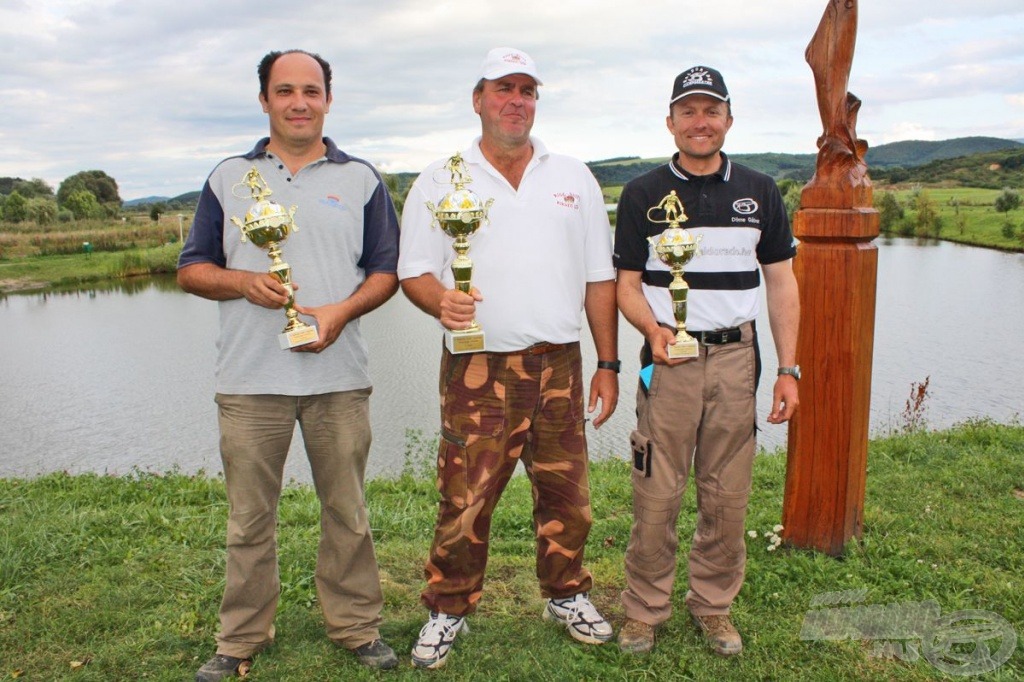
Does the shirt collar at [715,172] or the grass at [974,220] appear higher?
the shirt collar at [715,172]

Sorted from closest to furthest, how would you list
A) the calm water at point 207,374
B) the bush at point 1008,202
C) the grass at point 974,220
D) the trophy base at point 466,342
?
the trophy base at point 466,342, the calm water at point 207,374, the grass at point 974,220, the bush at point 1008,202

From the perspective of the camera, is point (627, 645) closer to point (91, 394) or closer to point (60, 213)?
point (91, 394)

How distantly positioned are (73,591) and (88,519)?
0.90 meters

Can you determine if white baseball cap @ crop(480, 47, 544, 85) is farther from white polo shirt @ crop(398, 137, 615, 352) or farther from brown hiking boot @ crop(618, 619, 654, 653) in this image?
brown hiking boot @ crop(618, 619, 654, 653)

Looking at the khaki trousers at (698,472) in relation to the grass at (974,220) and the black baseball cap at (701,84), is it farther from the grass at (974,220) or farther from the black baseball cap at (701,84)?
the grass at (974,220)

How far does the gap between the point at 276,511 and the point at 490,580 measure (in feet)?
4.12

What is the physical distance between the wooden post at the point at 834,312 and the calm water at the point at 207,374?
4.14 m

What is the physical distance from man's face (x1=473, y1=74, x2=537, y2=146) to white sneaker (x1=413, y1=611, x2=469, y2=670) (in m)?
1.97

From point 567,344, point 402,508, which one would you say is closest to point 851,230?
point 567,344

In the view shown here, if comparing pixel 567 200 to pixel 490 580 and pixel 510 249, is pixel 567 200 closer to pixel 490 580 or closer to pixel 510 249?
pixel 510 249

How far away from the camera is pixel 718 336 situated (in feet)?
10.1

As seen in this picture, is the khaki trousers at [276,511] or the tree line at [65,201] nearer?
the khaki trousers at [276,511]

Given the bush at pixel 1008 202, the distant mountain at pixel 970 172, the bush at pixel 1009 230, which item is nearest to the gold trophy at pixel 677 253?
the bush at pixel 1009 230

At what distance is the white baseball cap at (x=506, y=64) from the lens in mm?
2941
